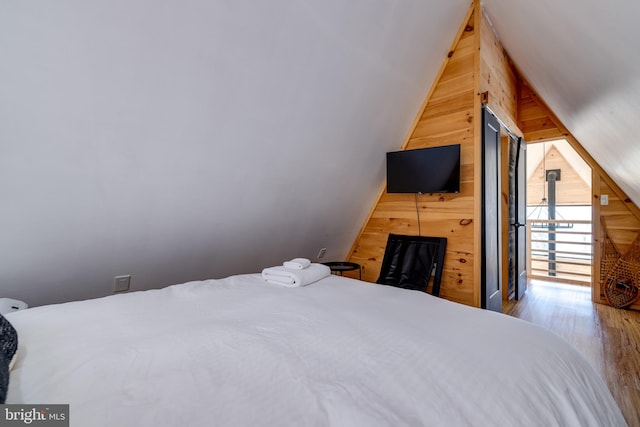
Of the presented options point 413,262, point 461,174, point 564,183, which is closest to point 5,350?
point 413,262

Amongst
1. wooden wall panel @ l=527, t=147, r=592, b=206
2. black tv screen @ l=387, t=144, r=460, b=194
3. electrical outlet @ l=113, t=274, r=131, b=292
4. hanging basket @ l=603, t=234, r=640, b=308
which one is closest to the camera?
electrical outlet @ l=113, t=274, r=131, b=292

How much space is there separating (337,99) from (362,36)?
1.38 feet

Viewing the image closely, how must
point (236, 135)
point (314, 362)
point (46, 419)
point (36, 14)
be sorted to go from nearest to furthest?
point (46, 419) → point (314, 362) → point (36, 14) → point (236, 135)

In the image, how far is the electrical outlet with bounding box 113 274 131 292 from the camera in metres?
2.05

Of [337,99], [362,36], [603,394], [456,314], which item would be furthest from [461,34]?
[603,394]

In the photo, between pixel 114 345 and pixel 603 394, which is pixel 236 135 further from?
pixel 603 394

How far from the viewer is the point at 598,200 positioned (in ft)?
11.1

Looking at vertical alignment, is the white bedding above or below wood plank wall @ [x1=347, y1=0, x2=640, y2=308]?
below

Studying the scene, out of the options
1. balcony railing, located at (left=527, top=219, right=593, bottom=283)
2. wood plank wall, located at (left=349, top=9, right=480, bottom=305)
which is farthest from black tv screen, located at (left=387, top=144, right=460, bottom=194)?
balcony railing, located at (left=527, top=219, right=593, bottom=283)

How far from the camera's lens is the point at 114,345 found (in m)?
0.93

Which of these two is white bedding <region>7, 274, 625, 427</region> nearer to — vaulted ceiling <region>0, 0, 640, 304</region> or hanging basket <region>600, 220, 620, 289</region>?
vaulted ceiling <region>0, 0, 640, 304</region>

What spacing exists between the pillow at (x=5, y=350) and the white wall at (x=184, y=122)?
827 millimetres

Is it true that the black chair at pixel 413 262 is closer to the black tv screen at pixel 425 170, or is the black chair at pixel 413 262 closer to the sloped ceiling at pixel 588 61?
the black tv screen at pixel 425 170

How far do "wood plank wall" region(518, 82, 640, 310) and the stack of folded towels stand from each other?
3589 mm
